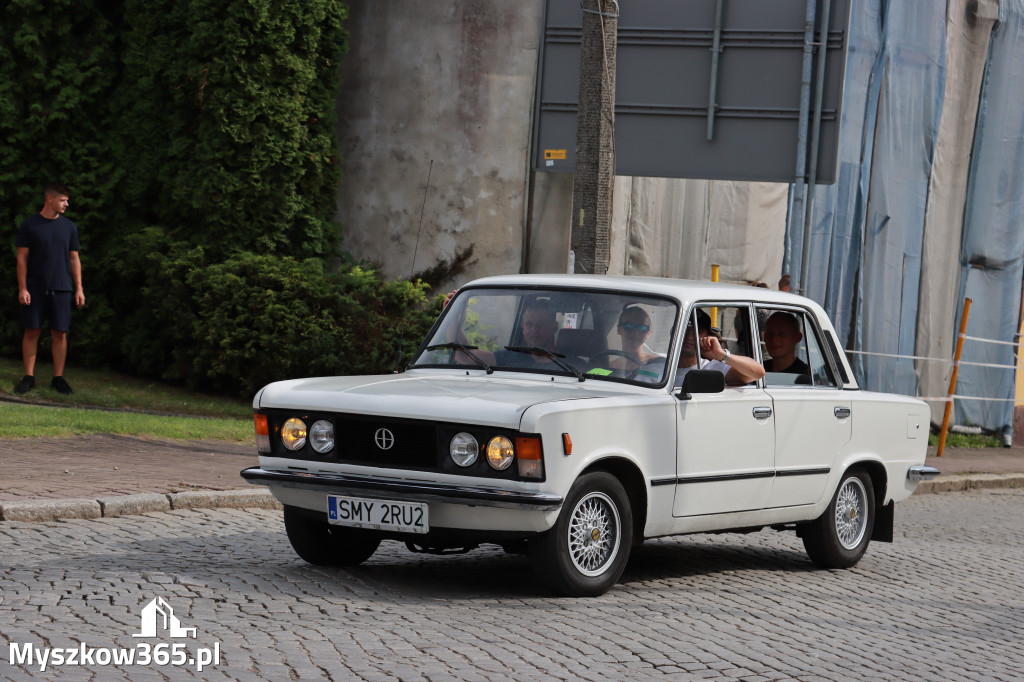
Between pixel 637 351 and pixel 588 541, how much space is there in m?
1.19

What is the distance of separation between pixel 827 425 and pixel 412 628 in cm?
358

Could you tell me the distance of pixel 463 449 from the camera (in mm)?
6855

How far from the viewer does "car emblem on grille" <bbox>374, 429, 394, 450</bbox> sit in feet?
23.2

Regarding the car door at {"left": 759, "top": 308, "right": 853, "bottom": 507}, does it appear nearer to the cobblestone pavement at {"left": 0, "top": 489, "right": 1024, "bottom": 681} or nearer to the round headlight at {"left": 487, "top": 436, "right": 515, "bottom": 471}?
the cobblestone pavement at {"left": 0, "top": 489, "right": 1024, "bottom": 681}

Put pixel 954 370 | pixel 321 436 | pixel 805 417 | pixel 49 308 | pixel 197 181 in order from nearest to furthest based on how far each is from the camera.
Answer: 1. pixel 321 436
2. pixel 805 417
3. pixel 49 308
4. pixel 197 181
5. pixel 954 370

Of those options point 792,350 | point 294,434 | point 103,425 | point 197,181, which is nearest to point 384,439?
point 294,434

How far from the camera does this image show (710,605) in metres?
7.45

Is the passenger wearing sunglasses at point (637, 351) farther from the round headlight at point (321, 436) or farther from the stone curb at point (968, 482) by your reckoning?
the stone curb at point (968, 482)

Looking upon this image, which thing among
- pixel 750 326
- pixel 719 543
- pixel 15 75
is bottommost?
pixel 719 543

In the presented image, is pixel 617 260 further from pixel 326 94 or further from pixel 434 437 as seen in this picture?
pixel 434 437

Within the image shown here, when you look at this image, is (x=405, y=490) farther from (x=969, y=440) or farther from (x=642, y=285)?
(x=969, y=440)

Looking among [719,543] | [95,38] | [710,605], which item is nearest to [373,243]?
[95,38]

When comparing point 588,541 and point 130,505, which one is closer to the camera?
point 588,541

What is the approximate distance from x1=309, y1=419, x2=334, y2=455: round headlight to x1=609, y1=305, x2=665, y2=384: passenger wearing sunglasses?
5.19 ft
